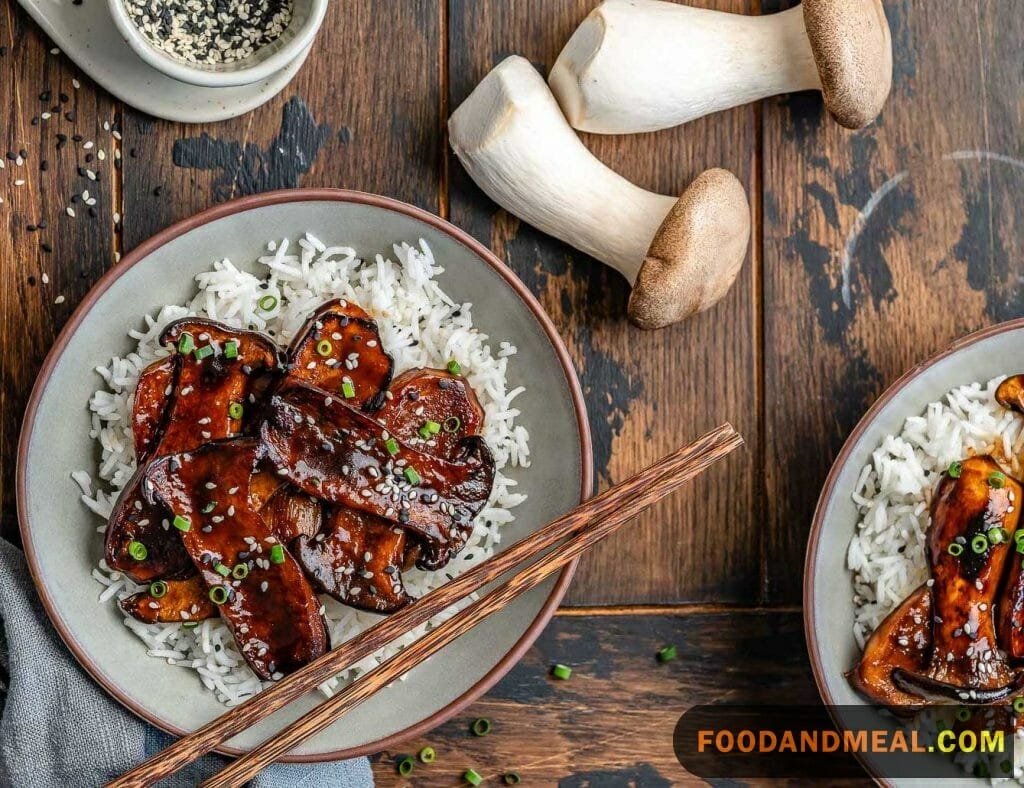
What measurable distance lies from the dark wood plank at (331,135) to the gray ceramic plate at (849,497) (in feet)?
3.77

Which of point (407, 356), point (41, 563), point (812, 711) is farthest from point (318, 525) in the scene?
point (812, 711)

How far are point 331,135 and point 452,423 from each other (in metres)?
0.78

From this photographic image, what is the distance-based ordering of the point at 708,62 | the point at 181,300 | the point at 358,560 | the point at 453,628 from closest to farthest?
the point at 453,628 < the point at 358,560 < the point at 181,300 < the point at 708,62

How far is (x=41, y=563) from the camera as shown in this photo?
2.14 metres

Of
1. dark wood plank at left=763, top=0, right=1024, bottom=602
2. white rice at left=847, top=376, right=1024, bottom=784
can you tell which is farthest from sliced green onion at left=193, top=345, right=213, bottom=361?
white rice at left=847, top=376, right=1024, bottom=784

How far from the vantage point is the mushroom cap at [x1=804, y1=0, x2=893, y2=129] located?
87.4 inches

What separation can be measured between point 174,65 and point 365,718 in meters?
1.45

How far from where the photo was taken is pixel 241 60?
2262 mm

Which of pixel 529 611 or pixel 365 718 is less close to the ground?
pixel 529 611

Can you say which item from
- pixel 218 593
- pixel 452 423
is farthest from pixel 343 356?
pixel 218 593

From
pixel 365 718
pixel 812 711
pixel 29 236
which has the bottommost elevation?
pixel 812 711

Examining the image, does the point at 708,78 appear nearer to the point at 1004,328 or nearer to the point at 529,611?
the point at 1004,328

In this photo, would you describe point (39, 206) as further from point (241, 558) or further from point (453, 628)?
point (453, 628)
